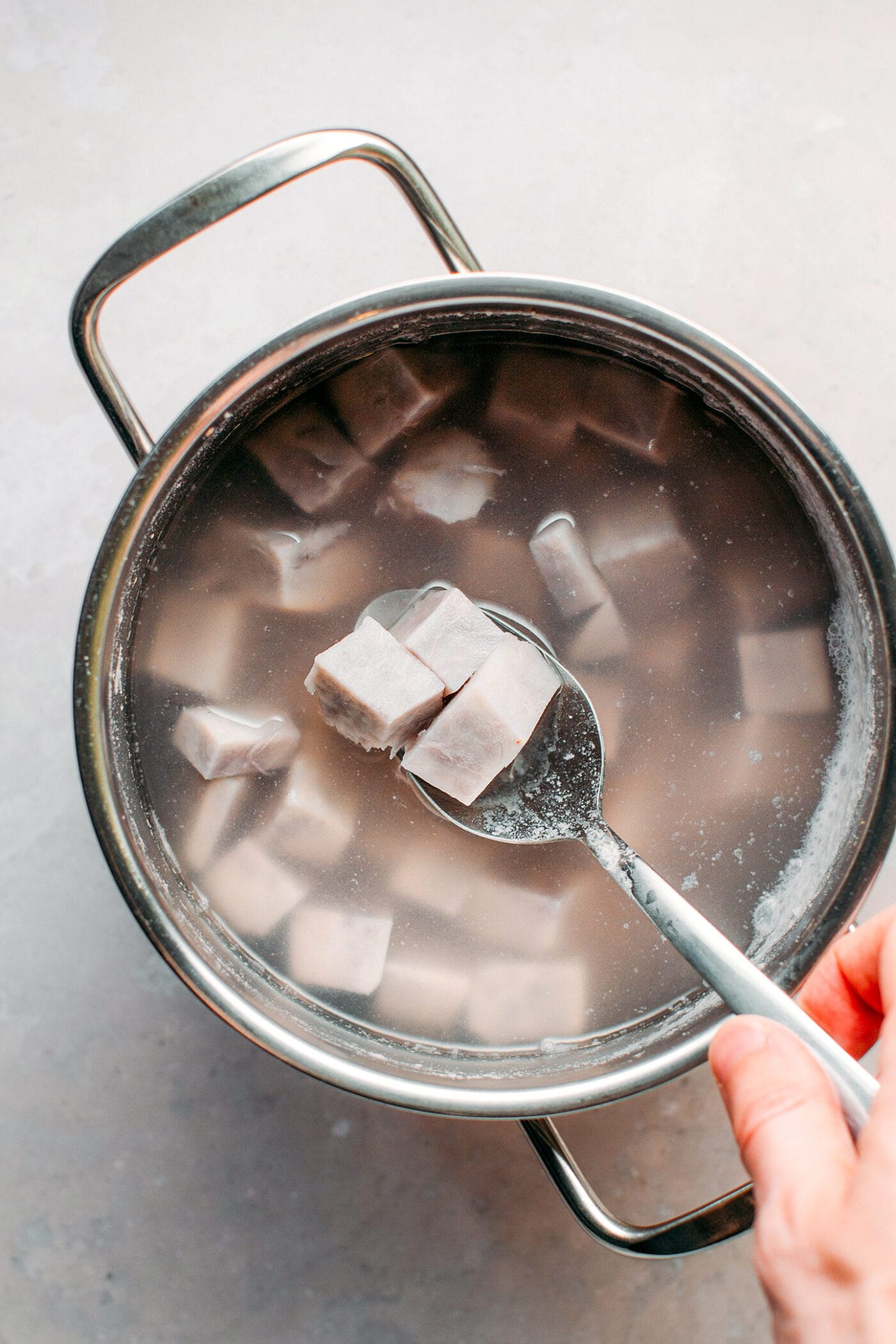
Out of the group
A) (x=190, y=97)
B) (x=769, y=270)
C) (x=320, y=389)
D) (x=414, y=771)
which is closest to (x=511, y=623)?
(x=414, y=771)

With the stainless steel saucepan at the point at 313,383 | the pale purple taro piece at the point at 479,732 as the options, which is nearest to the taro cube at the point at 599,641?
the pale purple taro piece at the point at 479,732

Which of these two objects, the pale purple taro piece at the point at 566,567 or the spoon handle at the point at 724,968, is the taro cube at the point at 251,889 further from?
the pale purple taro piece at the point at 566,567

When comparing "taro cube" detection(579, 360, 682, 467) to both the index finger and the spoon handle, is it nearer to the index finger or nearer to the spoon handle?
the spoon handle

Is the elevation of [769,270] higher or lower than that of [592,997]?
higher

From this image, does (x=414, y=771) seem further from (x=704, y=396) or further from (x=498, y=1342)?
(x=498, y=1342)

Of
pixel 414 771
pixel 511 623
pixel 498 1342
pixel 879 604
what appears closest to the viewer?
pixel 879 604

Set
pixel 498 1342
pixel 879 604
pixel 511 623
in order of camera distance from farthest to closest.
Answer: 1. pixel 498 1342
2. pixel 511 623
3. pixel 879 604

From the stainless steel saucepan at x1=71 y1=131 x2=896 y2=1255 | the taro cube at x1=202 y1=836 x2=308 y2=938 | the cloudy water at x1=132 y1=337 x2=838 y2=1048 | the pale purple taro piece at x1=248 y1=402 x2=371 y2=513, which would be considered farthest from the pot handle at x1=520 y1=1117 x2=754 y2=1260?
the pale purple taro piece at x1=248 y1=402 x2=371 y2=513

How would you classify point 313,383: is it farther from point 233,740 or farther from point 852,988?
point 852,988
